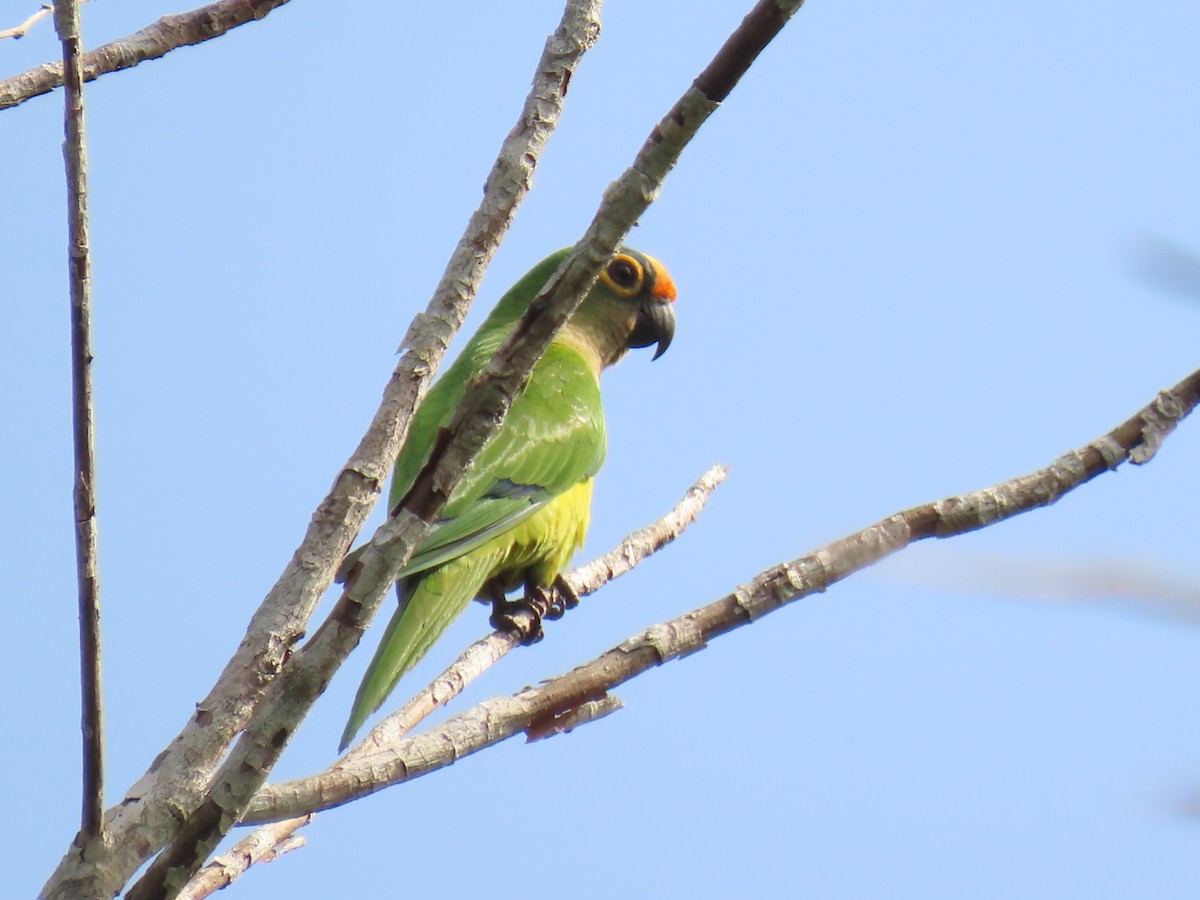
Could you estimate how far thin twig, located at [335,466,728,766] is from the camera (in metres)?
3.26

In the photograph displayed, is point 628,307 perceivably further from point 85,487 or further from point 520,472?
point 85,487

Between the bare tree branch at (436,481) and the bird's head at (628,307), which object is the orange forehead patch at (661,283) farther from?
the bare tree branch at (436,481)

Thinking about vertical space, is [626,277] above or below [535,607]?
above

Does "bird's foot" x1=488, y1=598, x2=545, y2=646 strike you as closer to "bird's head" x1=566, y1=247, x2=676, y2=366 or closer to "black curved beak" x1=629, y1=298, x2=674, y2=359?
"bird's head" x1=566, y1=247, x2=676, y2=366

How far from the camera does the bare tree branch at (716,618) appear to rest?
2164mm

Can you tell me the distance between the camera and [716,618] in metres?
2.33

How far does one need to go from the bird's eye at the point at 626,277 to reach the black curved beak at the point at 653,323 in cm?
11

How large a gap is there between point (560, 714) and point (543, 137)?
1.14 m

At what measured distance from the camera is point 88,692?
72.2 inches

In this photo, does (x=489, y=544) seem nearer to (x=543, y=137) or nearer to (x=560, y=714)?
(x=560, y=714)

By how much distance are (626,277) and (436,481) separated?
4548 millimetres

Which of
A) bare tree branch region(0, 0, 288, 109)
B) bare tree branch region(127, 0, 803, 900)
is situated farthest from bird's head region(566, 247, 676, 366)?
bare tree branch region(127, 0, 803, 900)

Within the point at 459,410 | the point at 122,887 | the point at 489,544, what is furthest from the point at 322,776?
the point at 489,544

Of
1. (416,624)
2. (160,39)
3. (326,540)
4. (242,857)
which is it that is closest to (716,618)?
(326,540)
